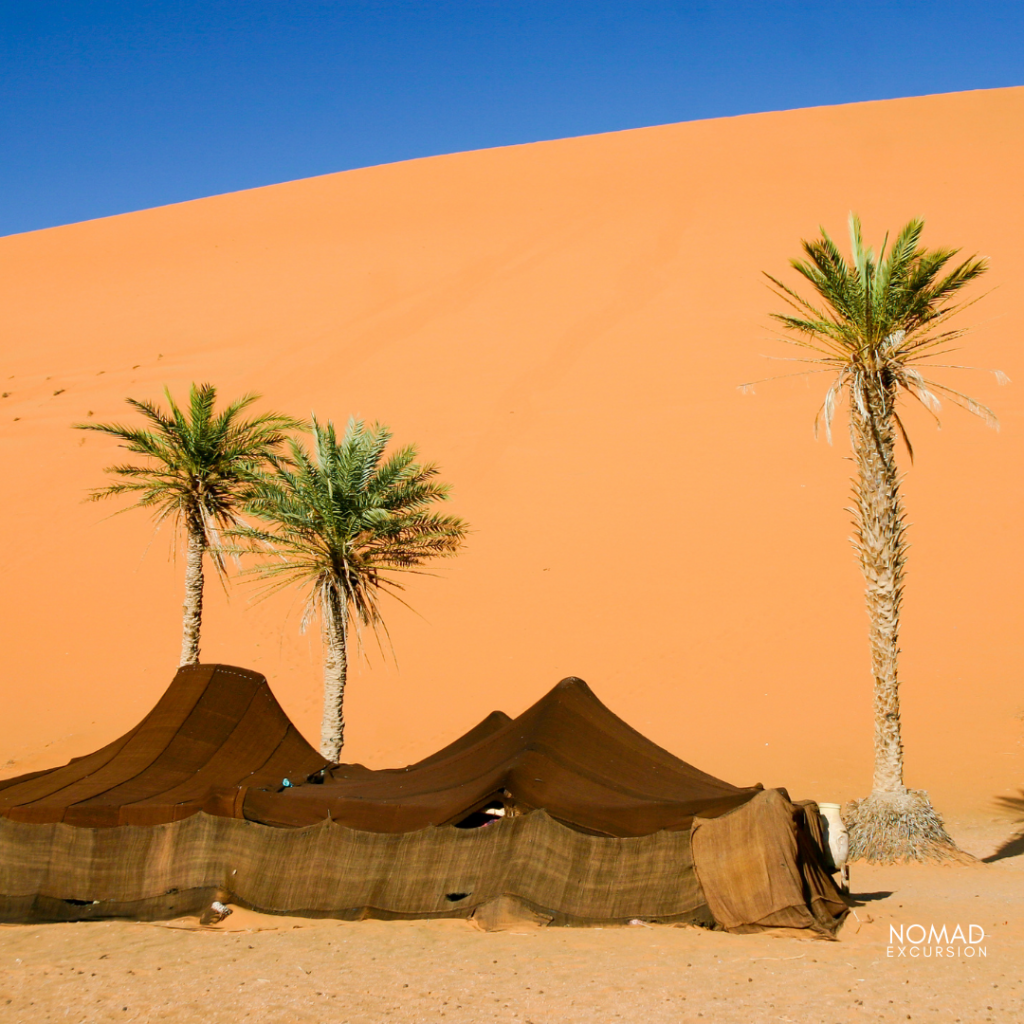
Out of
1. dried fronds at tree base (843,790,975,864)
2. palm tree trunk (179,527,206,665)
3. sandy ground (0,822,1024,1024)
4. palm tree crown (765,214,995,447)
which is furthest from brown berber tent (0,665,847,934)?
palm tree crown (765,214,995,447)

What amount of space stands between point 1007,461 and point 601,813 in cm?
2092

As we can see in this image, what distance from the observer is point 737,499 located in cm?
2655

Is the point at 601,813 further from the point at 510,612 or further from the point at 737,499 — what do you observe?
the point at 737,499

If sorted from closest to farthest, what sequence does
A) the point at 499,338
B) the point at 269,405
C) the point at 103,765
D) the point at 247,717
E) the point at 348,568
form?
the point at 103,765 < the point at 247,717 < the point at 348,568 < the point at 269,405 < the point at 499,338

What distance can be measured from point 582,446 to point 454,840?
2160cm

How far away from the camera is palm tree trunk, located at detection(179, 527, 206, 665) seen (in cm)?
1703

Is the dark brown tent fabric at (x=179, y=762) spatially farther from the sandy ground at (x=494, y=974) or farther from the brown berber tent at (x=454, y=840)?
the sandy ground at (x=494, y=974)

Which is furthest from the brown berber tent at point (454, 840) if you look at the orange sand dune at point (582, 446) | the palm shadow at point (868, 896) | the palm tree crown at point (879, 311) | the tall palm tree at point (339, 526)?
the orange sand dune at point (582, 446)

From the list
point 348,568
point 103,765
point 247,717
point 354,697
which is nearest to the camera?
point 103,765

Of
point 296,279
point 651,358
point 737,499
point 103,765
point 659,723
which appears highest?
point 296,279

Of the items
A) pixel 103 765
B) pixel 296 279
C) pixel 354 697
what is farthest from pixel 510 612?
pixel 296 279

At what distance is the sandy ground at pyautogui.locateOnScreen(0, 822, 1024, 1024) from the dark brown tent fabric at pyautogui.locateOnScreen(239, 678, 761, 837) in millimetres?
1097

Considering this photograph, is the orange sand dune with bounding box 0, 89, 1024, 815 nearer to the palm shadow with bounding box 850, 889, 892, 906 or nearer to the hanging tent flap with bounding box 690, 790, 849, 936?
the palm shadow with bounding box 850, 889, 892, 906

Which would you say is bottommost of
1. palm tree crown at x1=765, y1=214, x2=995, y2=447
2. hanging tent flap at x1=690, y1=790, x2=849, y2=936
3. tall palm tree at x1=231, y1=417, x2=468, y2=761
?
hanging tent flap at x1=690, y1=790, x2=849, y2=936
